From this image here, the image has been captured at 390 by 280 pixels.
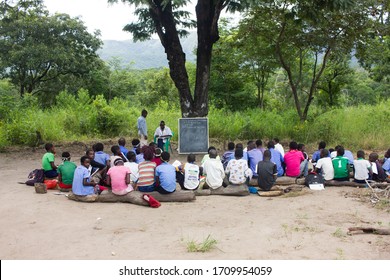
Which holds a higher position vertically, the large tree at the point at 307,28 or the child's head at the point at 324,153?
the large tree at the point at 307,28

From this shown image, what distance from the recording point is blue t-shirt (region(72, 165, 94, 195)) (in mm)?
8414

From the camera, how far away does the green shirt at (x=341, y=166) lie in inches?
378

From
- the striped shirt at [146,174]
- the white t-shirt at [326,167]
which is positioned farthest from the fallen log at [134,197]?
the white t-shirt at [326,167]

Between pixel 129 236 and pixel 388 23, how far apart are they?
13559 mm

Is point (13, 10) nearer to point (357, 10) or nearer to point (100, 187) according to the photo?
point (100, 187)

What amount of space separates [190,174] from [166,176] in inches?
28.0

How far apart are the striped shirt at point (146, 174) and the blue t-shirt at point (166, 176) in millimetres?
180

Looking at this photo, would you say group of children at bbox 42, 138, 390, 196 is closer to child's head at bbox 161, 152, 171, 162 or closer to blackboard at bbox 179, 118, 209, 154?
child's head at bbox 161, 152, 171, 162

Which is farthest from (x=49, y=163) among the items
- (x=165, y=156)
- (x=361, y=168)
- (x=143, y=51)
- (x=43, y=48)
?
(x=143, y=51)

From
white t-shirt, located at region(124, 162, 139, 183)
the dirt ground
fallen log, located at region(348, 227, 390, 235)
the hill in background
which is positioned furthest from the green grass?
the hill in background

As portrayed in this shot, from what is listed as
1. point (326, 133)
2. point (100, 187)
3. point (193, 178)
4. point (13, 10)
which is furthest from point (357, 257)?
point (13, 10)

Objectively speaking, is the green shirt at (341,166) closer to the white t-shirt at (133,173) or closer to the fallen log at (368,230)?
the fallen log at (368,230)

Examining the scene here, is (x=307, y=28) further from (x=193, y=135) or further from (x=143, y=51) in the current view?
(x=143, y=51)

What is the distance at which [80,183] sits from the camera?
8.42 meters
